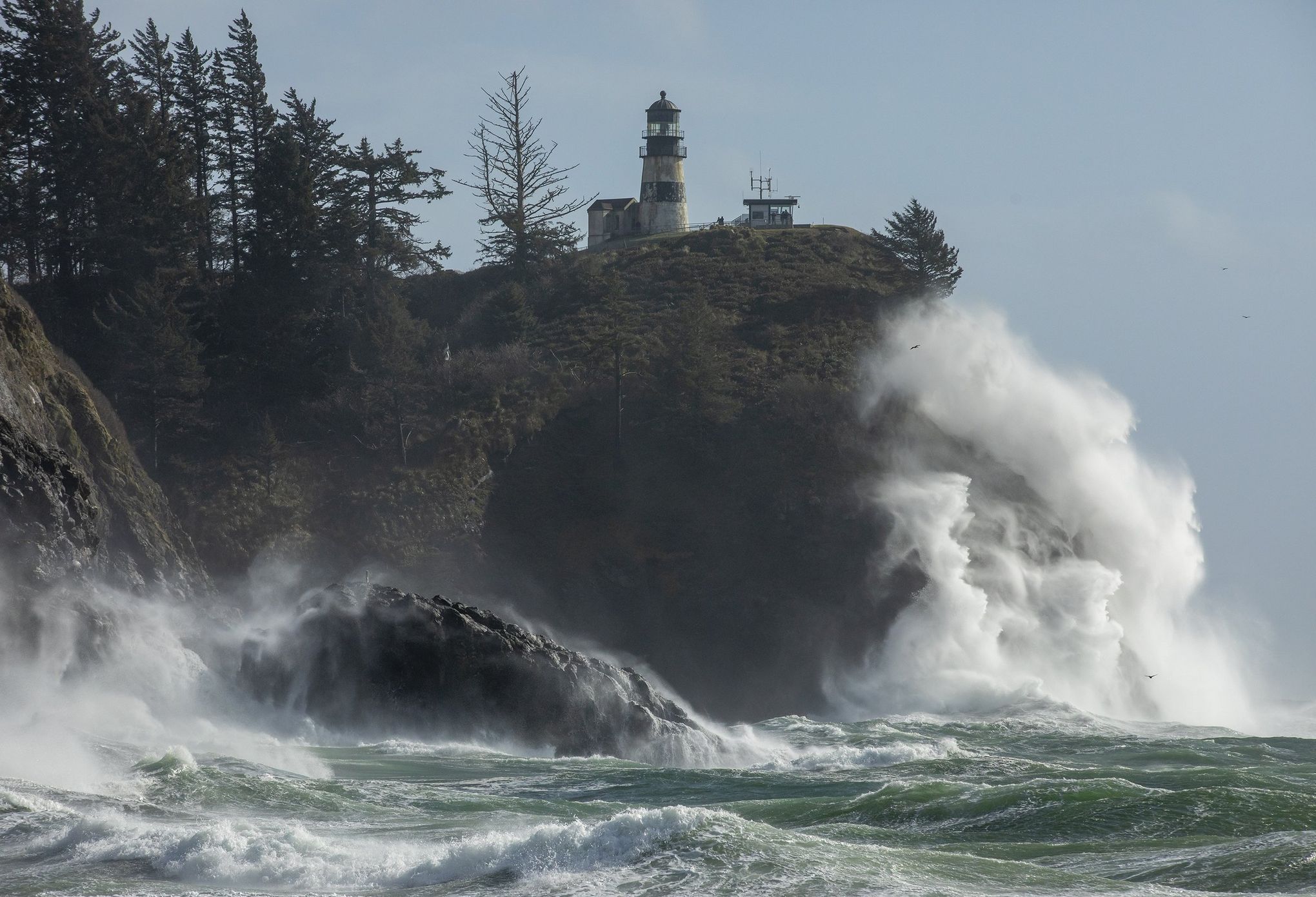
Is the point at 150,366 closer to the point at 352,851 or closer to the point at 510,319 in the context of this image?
the point at 510,319

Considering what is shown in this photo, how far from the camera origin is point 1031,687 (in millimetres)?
42750

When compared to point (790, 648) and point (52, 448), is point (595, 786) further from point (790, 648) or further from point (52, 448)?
point (790, 648)

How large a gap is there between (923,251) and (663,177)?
2124 centimetres

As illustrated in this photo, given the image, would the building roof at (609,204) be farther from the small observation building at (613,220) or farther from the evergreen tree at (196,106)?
the evergreen tree at (196,106)

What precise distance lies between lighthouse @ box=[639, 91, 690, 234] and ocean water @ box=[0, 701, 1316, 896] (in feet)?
190

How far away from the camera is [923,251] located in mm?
67750

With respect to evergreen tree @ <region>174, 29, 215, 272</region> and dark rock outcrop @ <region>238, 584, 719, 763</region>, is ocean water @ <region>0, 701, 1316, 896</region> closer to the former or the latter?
dark rock outcrop @ <region>238, 584, 719, 763</region>

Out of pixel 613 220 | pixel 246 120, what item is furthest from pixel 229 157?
pixel 613 220

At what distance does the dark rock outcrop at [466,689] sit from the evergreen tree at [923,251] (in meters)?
38.7

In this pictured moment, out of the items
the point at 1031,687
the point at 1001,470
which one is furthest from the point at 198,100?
the point at 1031,687

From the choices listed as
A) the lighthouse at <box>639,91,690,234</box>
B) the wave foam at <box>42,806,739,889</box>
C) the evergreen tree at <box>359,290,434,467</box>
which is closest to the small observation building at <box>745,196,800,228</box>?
the lighthouse at <box>639,91,690,234</box>

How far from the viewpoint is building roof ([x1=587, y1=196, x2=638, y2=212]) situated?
84688 millimetres

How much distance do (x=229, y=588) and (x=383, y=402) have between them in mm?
11269

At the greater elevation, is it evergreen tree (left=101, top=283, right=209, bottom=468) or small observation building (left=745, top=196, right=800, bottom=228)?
small observation building (left=745, top=196, right=800, bottom=228)
